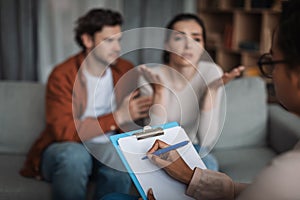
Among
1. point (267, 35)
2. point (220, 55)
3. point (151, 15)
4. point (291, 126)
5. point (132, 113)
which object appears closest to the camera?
point (132, 113)

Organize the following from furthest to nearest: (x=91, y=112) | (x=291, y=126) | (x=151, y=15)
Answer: (x=151, y=15) < (x=291, y=126) < (x=91, y=112)

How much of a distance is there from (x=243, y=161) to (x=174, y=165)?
3.15ft

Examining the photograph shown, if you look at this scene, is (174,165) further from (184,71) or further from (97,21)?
(97,21)

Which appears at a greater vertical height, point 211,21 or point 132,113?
point 211,21

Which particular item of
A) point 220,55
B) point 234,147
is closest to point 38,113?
point 234,147

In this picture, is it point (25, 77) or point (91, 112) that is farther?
point (25, 77)

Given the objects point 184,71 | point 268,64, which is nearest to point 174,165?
point 268,64

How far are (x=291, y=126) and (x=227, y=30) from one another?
149cm

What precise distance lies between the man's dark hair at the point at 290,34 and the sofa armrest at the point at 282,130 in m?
1.17

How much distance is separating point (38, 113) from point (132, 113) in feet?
2.17

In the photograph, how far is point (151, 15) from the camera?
3152 mm

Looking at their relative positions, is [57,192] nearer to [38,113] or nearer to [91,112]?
[91,112]

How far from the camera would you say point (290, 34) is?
0.74 meters

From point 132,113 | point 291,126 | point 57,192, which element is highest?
point 132,113
